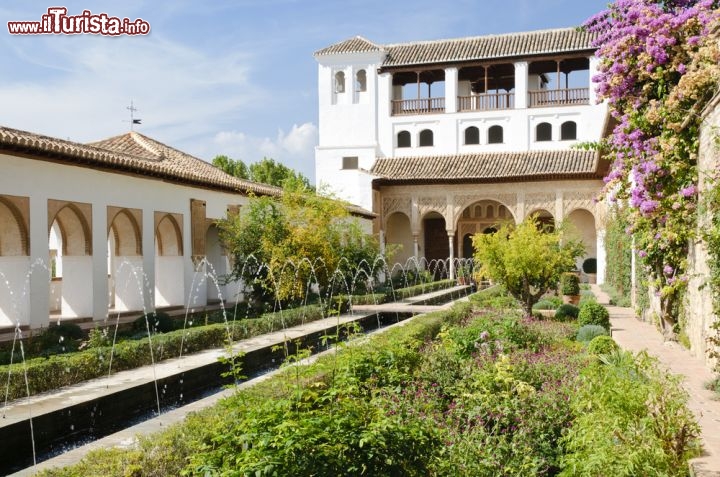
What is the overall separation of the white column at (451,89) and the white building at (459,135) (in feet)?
0.17

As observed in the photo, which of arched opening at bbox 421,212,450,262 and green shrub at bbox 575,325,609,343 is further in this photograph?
arched opening at bbox 421,212,450,262

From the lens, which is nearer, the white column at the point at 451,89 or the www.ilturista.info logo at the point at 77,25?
the www.ilturista.info logo at the point at 77,25

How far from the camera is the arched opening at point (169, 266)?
1966cm

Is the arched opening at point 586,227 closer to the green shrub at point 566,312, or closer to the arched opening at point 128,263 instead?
the green shrub at point 566,312

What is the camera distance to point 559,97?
32781 mm

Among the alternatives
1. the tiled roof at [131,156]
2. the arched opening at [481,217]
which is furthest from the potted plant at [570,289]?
the arched opening at [481,217]

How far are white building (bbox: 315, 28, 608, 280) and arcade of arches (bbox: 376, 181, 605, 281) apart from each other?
0.05m

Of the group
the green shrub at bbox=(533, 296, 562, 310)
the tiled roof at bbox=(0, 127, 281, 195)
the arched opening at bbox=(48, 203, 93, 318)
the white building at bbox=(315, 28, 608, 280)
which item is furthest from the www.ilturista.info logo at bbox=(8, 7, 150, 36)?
the white building at bbox=(315, 28, 608, 280)

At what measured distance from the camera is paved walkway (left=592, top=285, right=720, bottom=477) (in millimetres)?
5230

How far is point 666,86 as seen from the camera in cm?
1114

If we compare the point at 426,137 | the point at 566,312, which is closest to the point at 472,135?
the point at 426,137

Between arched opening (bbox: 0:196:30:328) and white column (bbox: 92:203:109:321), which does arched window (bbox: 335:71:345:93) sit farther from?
arched opening (bbox: 0:196:30:328)

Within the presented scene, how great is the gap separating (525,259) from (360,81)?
2296cm

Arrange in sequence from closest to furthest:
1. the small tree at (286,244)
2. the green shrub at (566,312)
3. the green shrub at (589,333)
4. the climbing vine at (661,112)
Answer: the climbing vine at (661,112)
the green shrub at (589,333)
the green shrub at (566,312)
the small tree at (286,244)
